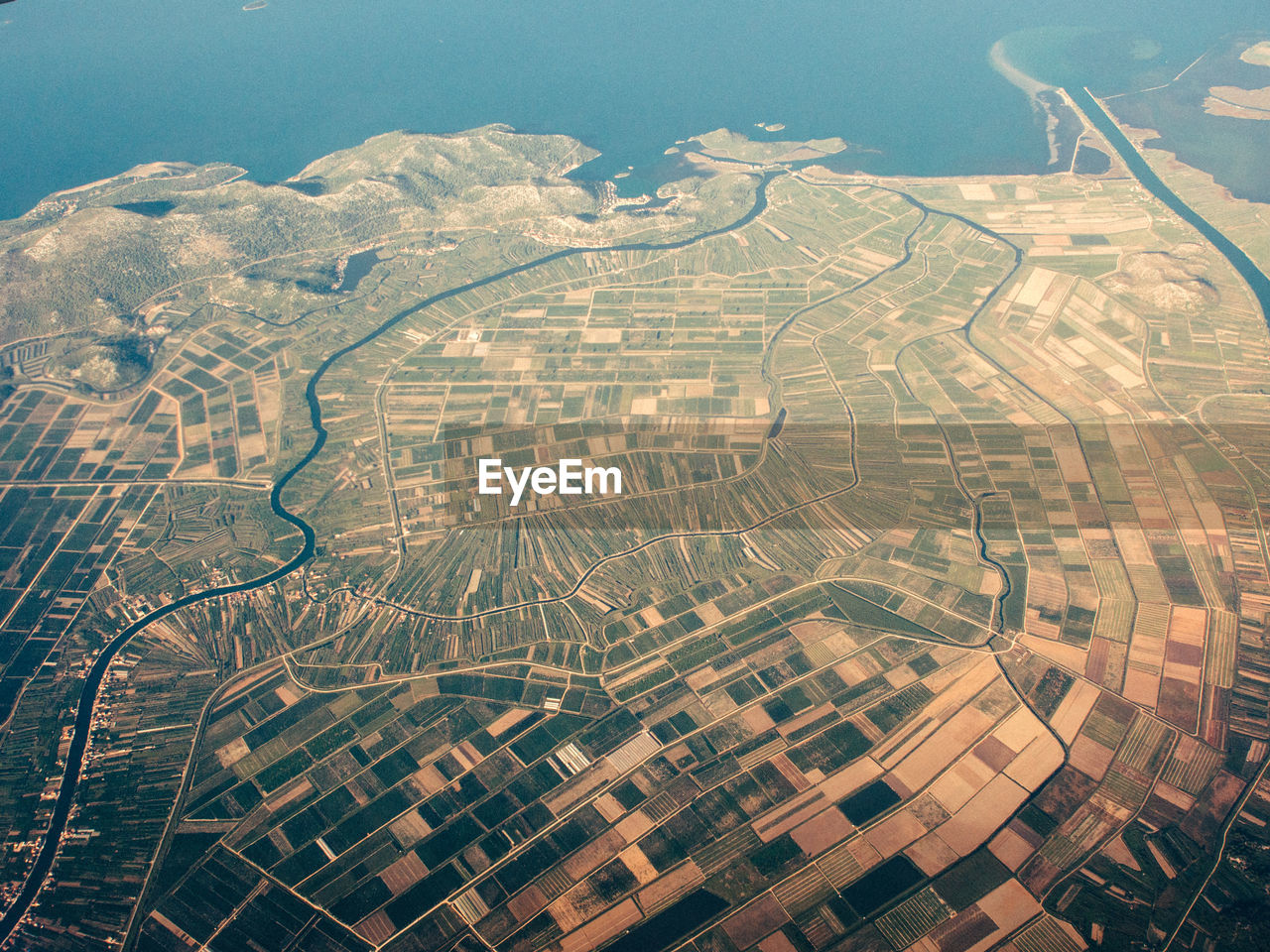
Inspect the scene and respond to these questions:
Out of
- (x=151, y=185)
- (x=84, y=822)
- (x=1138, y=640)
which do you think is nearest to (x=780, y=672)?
(x=1138, y=640)

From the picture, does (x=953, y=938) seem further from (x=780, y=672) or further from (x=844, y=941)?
(x=780, y=672)

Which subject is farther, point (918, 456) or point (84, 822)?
point (918, 456)

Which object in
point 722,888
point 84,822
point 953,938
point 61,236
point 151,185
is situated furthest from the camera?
point 151,185

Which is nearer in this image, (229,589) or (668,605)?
(668,605)

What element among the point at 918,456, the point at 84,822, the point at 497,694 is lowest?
the point at 84,822

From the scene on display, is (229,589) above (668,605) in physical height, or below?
below

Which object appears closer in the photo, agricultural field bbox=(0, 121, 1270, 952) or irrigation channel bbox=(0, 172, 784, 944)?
agricultural field bbox=(0, 121, 1270, 952)

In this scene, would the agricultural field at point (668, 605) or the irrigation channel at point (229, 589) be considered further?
the irrigation channel at point (229, 589)

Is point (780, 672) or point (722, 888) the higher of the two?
point (780, 672)
